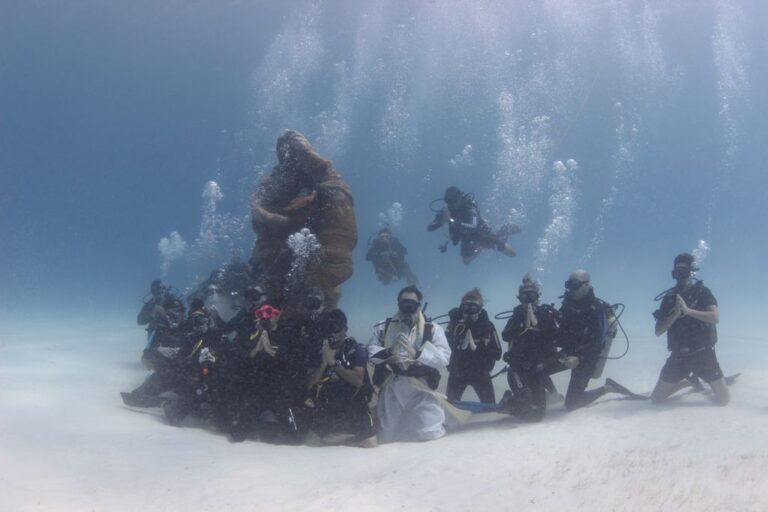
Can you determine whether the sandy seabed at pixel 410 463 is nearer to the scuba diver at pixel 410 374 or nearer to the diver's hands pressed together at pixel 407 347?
the scuba diver at pixel 410 374

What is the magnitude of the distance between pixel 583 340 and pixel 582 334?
0.24ft

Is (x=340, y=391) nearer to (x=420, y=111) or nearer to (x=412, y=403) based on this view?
(x=412, y=403)

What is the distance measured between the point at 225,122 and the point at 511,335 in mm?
91956

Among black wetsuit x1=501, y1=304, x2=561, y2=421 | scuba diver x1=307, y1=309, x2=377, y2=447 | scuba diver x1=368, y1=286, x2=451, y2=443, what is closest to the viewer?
scuba diver x1=307, y1=309, x2=377, y2=447

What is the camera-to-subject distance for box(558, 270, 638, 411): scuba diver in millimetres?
6344

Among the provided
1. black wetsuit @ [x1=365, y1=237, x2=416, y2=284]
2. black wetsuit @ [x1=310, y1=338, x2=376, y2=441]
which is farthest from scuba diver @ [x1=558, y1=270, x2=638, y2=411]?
black wetsuit @ [x1=365, y1=237, x2=416, y2=284]

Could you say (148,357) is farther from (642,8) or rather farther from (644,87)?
(644,87)

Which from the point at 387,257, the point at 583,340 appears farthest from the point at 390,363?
the point at 387,257

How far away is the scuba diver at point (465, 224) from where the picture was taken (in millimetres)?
11641

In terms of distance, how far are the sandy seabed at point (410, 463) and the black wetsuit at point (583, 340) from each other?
0.67 feet

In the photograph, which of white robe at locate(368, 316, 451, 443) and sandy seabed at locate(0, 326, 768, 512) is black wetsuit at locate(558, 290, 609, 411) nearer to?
sandy seabed at locate(0, 326, 768, 512)

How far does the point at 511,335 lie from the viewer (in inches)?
248

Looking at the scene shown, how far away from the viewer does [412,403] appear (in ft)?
18.8

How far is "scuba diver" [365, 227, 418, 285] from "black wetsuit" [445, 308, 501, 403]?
7442mm
